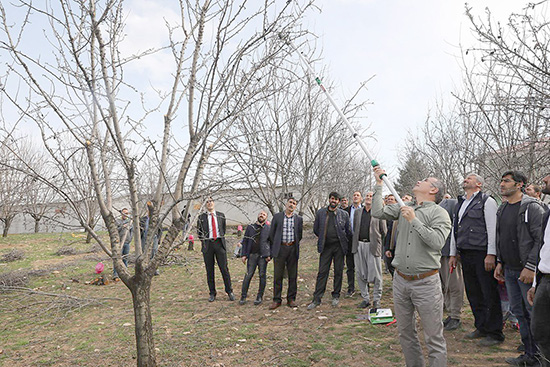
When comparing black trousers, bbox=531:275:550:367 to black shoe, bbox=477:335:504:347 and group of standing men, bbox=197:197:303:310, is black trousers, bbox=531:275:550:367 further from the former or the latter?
group of standing men, bbox=197:197:303:310

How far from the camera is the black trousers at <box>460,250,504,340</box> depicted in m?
4.64

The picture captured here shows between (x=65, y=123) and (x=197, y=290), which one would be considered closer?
(x=65, y=123)

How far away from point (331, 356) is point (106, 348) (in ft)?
9.72

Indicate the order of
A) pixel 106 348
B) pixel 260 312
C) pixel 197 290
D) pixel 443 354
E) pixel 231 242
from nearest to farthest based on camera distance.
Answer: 1. pixel 443 354
2. pixel 106 348
3. pixel 260 312
4. pixel 197 290
5. pixel 231 242

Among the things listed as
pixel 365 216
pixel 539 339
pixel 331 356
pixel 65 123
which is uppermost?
pixel 65 123

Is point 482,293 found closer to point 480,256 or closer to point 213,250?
point 480,256

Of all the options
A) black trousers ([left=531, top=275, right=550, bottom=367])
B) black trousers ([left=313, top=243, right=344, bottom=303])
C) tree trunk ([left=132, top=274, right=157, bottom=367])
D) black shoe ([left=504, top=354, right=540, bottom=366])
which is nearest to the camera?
black trousers ([left=531, top=275, right=550, bottom=367])

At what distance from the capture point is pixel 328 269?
22.4 ft

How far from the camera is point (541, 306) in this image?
2922 mm

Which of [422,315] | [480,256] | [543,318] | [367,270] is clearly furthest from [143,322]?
[367,270]

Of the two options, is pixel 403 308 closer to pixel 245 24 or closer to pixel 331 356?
pixel 331 356

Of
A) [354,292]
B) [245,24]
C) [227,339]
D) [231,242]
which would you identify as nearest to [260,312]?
[227,339]

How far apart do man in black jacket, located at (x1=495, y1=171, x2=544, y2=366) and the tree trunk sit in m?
3.81

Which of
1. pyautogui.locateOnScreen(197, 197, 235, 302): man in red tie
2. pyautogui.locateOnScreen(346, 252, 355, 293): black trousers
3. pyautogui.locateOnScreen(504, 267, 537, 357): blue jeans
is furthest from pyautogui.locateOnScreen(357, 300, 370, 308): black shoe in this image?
pyautogui.locateOnScreen(504, 267, 537, 357): blue jeans
